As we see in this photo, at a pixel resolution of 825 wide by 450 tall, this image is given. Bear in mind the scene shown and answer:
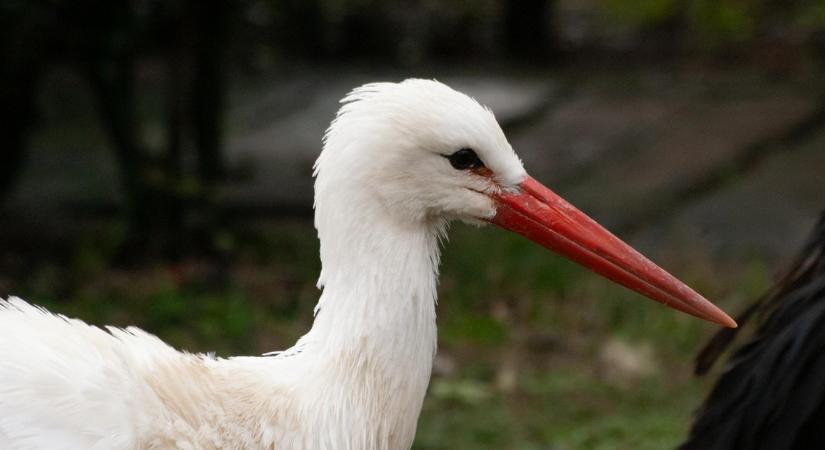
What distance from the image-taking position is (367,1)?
13297 millimetres

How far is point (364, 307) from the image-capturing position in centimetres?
291

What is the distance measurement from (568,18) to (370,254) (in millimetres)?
15236

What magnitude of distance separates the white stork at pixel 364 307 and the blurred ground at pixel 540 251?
2.23 metres

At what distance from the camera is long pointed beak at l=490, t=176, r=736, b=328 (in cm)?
303

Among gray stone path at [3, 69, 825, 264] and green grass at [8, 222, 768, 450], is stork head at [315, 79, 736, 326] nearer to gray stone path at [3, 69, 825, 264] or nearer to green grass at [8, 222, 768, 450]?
green grass at [8, 222, 768, 450]

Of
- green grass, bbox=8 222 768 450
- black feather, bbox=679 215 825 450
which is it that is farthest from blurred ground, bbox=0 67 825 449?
black feather, bbox=679 215 825 450

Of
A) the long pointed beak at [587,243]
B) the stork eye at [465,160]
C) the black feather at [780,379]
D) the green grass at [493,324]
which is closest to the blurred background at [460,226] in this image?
the green grass at [493,324]

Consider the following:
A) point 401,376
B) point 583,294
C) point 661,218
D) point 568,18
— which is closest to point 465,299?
point 583,294

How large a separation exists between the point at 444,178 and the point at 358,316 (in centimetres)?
37

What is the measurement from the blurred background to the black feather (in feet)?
5.55

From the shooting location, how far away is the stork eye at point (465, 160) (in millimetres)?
2941

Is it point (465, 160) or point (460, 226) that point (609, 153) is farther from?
point (465, 160)

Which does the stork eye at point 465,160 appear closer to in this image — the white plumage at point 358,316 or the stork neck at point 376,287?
the white plumage at point 358,316

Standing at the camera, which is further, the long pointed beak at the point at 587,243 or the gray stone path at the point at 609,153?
the gray stone path at the point at 609,153
